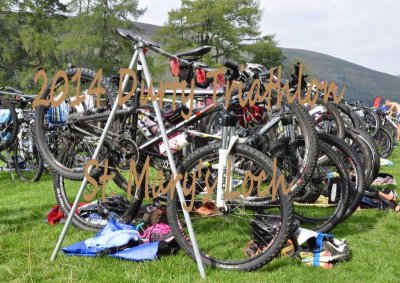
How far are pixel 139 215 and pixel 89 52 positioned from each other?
3067 centimetres

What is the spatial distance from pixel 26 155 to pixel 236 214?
637 cm

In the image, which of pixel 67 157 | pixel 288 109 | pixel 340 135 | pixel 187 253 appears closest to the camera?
pixel 187 253

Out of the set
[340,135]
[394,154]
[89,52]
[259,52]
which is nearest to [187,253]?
[340,135]

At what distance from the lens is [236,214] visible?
4.32 metres

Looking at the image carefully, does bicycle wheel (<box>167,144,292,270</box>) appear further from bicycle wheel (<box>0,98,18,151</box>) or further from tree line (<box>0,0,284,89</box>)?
tree line (<box>0,0,284,89</box>)

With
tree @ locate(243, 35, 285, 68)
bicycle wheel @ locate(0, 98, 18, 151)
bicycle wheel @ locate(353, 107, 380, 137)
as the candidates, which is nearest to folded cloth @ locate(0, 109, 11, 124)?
bicycle wheel @ locate(0, 98, 18, 151)

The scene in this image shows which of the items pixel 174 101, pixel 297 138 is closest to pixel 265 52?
pixel 297 138

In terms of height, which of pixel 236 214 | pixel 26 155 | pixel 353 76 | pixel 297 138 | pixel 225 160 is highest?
pixel 353 76

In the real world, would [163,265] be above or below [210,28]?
below

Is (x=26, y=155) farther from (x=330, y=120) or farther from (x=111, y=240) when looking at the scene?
(x=330, y=120)

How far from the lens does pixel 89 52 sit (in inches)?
1335

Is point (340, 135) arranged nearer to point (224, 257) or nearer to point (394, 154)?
point (224, 257)

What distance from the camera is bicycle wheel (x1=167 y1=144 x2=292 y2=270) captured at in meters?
3.63

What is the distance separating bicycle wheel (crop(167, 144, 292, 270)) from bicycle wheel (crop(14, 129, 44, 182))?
5.53 meters
